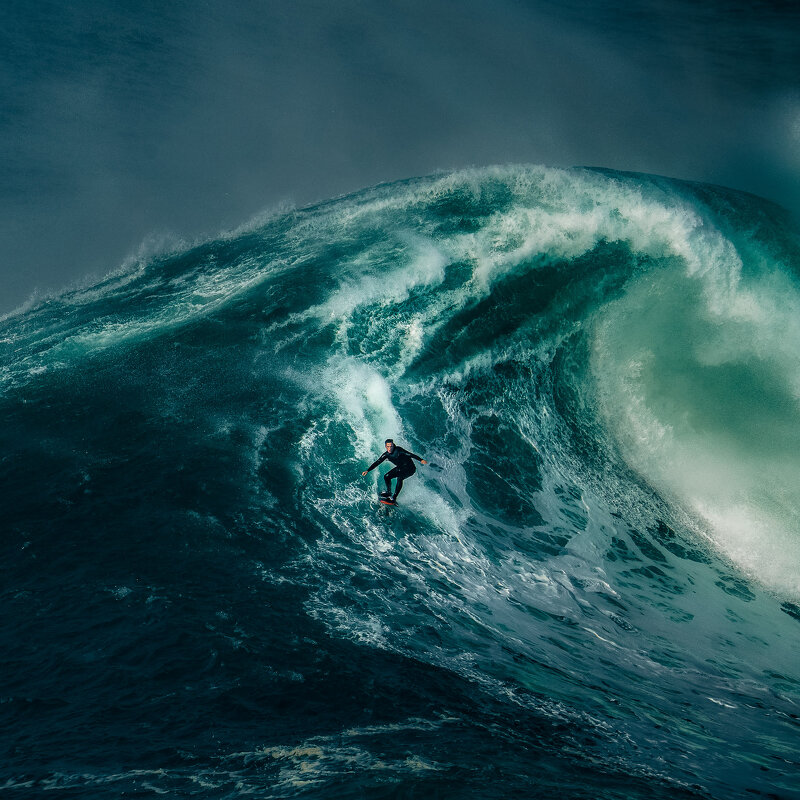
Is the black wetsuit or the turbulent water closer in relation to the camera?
the turbulent water

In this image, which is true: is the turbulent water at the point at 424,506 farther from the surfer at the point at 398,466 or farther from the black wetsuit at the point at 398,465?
the black wetsuit at the point at 398,465

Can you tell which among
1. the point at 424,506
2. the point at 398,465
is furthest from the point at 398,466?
the point at 424,506

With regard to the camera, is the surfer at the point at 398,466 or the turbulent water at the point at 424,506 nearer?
the turbulent water at the point at 424,506

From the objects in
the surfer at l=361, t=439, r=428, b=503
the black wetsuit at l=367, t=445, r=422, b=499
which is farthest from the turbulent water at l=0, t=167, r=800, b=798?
the black wetsuit at l=367, t=445, r=422, b=499

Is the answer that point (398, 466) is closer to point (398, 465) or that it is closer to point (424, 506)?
point (398, 465)

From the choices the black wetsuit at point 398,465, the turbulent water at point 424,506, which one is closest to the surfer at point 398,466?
the black wetsuit at point 398,465

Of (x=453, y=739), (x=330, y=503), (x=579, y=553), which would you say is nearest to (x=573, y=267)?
(x=579, y=553)

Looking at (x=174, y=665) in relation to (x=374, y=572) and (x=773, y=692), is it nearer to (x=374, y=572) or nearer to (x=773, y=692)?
(x=374, y=572)

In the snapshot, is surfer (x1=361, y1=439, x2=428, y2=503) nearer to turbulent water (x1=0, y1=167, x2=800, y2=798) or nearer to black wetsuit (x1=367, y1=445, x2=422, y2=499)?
black wetsuit (x1=367, y1=445, x2=422, y2=499)
